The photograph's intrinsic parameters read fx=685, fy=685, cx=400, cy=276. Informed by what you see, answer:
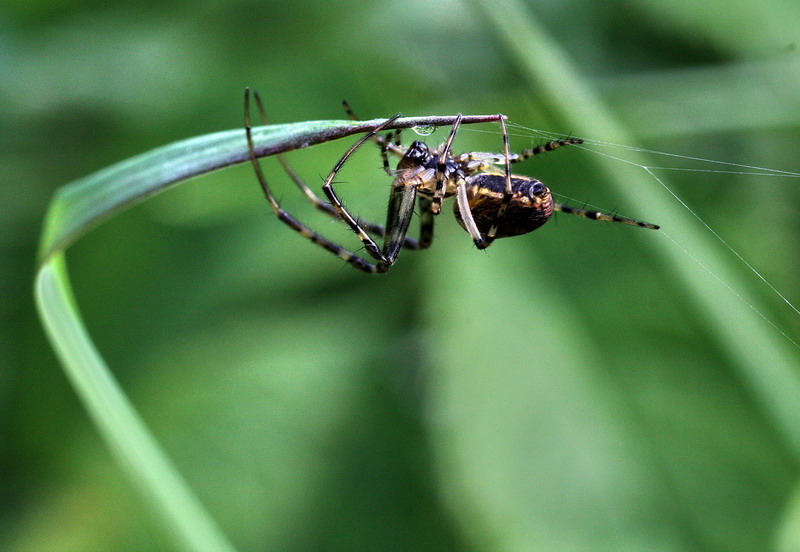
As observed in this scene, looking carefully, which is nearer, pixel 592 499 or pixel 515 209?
pixel 515 209

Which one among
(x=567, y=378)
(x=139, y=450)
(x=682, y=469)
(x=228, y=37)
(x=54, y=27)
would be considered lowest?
(x=682, y=469)

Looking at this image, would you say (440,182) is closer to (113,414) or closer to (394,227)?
(394,227)

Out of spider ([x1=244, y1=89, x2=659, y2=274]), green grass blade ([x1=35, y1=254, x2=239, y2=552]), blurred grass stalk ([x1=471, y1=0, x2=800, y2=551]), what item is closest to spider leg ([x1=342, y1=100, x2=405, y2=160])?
spider ([x1=244, y1=89, x2=659, y2=274])

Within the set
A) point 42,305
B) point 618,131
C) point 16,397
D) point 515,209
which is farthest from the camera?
point 16,397

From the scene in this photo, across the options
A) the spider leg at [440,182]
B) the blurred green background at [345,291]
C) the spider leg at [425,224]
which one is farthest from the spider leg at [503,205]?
the blurred green background at [345,291]

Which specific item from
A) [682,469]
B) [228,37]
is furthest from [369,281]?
[682,469]

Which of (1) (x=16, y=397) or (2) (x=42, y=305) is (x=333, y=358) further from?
(2) (x=42, y=305)
